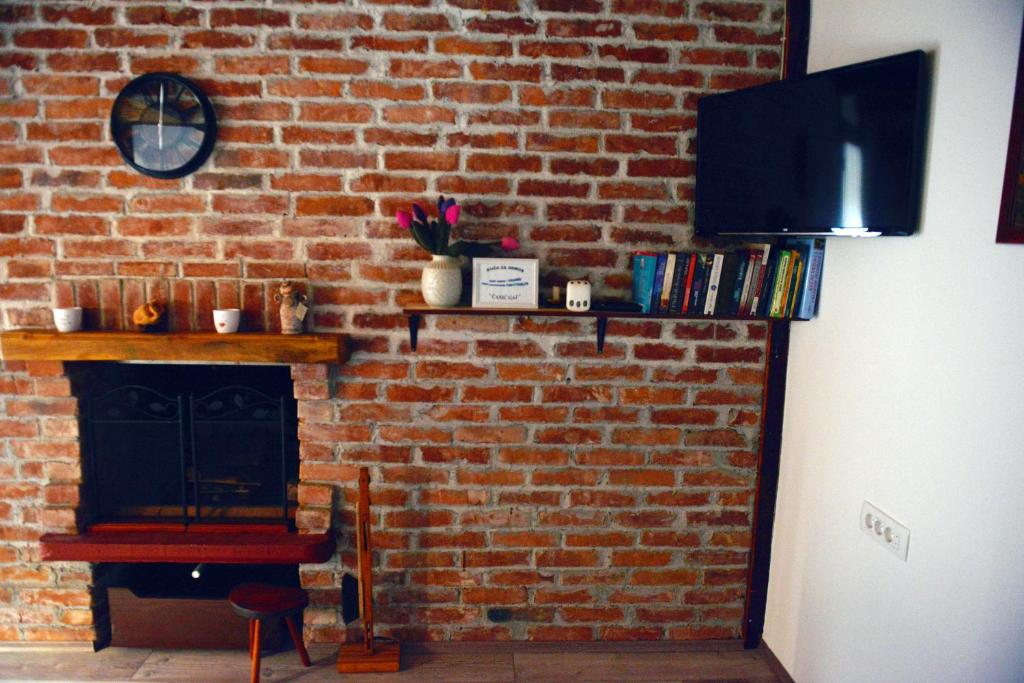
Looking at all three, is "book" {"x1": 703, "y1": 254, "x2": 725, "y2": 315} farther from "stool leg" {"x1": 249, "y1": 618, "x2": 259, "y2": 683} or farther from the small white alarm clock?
"stool leg" {"x1": 249, "y1": 618, "x2": 259, "y2": 683}

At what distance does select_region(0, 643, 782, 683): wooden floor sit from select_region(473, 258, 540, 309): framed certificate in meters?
1.28

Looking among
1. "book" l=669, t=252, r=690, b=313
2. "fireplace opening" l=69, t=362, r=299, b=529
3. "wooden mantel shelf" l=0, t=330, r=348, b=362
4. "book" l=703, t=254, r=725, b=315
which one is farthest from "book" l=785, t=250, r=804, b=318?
"fireplace opening" l=69, t=362, r=299, b=529

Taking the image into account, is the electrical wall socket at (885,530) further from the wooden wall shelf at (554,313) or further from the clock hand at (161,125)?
the clock hand at (161,125)

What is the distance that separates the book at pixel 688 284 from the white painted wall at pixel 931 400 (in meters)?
0.41

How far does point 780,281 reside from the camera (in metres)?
2.17

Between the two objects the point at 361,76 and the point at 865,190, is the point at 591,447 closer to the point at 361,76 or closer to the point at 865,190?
the point at 865,190

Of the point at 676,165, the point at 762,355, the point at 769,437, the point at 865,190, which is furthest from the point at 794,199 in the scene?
the point at 769,437

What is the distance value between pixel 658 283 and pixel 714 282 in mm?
183

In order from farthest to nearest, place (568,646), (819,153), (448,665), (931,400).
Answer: (568,646), (448,665), (819,153), (931,400)

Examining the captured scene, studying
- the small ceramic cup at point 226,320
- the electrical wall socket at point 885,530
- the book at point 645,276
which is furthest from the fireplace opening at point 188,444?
the electrical wall socket at point 885,530

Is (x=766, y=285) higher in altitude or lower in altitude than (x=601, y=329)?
higher

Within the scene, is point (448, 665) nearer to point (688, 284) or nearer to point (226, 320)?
point (226, 320)

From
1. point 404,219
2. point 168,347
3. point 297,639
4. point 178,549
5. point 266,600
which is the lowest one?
point 297,639

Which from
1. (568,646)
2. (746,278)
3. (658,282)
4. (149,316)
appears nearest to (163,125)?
(149,316)
